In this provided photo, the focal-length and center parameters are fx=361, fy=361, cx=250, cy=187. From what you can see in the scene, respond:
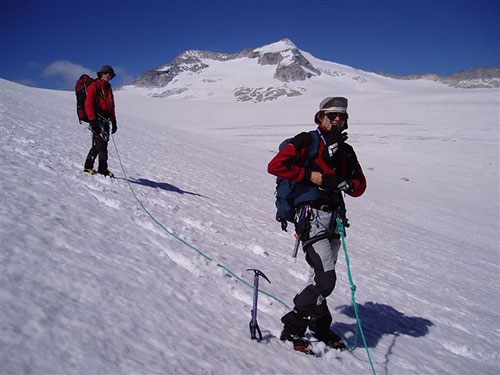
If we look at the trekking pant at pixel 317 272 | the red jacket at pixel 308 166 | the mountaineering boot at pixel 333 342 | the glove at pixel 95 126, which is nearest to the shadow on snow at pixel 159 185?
the glove at pixel 95 126

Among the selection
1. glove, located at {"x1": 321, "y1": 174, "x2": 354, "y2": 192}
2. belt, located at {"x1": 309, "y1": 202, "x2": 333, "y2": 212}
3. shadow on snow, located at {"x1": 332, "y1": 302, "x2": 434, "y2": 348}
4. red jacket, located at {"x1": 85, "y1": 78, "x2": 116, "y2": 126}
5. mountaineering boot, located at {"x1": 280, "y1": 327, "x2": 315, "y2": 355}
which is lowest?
shadow on snow, located at {"x1": 332, "y1": 302, "x2": 434, "y2": 348}

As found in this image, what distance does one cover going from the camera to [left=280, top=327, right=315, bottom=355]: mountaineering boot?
12.1 ft

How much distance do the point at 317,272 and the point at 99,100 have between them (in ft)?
21.8

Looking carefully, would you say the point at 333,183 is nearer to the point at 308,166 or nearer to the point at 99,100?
the point at 308,166

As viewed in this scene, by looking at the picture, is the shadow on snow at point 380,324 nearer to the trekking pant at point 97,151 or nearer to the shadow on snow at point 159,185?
the shadow on snow at point 159,185

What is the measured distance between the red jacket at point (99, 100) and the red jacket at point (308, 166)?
5786 millimetres

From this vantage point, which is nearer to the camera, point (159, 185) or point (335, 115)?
point (335, 115)

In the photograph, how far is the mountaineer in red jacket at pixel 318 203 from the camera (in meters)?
3.68

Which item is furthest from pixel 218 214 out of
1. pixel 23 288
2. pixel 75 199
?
pixel 23 288

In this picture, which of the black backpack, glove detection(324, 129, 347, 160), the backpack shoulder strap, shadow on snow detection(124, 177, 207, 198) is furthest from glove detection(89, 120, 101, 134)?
glove detection(324, 129, 347, 160)

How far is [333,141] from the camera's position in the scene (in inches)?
152

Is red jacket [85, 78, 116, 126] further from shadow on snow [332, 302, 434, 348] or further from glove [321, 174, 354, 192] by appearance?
shadow on snow [332, 302, 434, 348]

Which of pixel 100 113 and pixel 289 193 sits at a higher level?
pixel 100 113

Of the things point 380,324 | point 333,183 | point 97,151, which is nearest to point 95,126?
point 97,151
